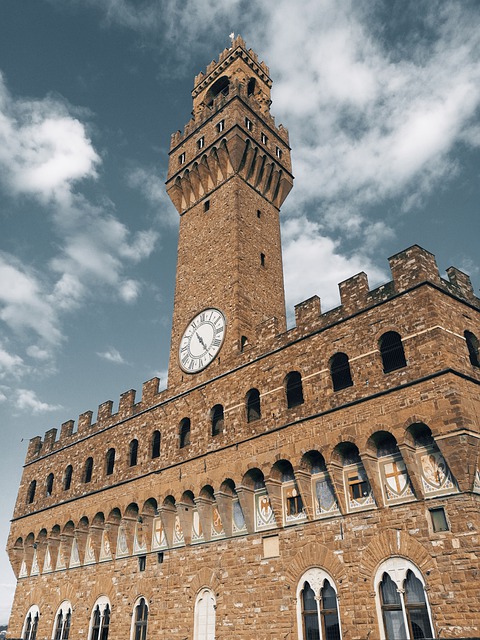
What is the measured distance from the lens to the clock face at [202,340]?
2241cm

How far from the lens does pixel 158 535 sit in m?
20.9

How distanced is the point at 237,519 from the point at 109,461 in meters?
8.93

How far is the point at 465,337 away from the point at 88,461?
1845cm

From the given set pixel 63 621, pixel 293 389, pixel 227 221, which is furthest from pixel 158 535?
pixel 227 221

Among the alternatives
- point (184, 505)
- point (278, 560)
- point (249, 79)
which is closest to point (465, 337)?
point (278, 560)

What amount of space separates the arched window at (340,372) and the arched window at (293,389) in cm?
137

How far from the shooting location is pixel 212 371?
2159 cm

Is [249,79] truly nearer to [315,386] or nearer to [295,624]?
[315,386]

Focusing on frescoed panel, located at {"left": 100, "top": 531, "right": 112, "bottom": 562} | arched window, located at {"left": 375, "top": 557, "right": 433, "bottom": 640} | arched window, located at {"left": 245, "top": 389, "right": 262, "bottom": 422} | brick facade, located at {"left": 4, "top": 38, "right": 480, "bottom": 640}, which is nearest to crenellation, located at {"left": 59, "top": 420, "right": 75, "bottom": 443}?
brick facade, located at {"left": 4, "top": 38, "right": 480, "bottom": 640}

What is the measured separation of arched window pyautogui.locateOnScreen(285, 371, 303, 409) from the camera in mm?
18000

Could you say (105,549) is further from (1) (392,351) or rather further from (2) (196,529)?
(1) (392,351)

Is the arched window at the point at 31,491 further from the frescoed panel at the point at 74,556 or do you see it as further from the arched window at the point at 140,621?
the arched window at the point at 140,621

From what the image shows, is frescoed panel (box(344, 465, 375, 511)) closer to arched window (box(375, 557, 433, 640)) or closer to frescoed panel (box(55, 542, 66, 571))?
arched window (box(375, 557, 433, 640))

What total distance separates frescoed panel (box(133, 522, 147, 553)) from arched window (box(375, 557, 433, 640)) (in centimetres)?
1062
